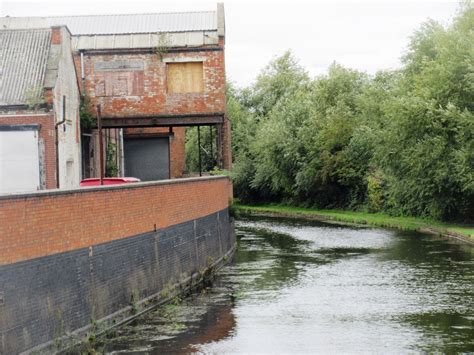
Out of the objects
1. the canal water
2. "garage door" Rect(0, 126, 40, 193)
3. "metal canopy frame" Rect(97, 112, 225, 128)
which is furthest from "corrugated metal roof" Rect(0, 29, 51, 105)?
the canal water

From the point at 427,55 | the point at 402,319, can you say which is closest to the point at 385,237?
the point at 427,55

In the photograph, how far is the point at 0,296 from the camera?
1116cm

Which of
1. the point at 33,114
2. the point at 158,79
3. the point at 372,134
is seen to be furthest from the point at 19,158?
the point at 372,134

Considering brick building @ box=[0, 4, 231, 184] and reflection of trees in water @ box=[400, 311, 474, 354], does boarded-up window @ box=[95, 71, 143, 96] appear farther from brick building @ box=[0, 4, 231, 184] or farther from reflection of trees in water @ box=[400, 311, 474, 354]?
reflection of trees in water @ box=[400, 311, 474, 354]

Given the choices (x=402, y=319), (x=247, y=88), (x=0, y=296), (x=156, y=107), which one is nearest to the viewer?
(x=0, y=296)

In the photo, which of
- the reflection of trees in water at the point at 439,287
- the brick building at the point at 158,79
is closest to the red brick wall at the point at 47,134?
the brick building at the point at 158,79

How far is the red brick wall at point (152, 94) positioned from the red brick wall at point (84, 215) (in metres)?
11.1

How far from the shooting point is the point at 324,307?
58.9 ft

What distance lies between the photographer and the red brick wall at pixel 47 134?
27047 millimetres

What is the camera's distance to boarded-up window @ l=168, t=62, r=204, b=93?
33219 mm

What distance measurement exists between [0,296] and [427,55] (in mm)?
32400

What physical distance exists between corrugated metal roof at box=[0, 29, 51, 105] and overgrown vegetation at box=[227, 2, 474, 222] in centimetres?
1534

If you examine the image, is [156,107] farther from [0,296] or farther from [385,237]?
[0,296]

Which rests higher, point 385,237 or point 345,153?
point 345,153
